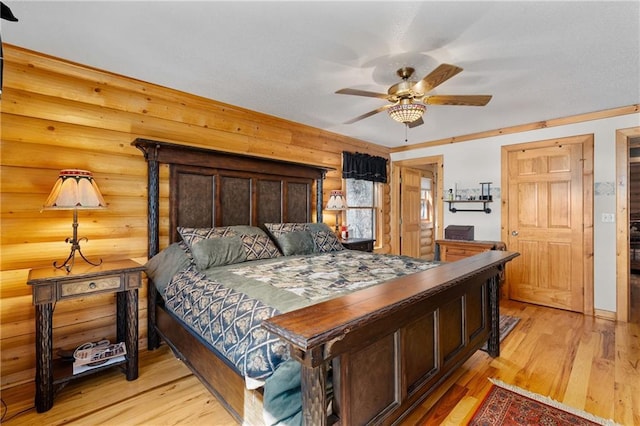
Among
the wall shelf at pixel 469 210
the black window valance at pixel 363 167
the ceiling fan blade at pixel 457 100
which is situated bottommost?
the wall shelf at pixel 469 210

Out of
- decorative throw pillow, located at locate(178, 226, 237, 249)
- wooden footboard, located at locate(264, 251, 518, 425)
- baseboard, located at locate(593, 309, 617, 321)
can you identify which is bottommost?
baseboard, located at locate(593, 309, 617, 321)

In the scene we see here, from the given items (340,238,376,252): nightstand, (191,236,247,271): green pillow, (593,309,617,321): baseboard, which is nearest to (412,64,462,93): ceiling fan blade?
(191,236,247,271): green pillow

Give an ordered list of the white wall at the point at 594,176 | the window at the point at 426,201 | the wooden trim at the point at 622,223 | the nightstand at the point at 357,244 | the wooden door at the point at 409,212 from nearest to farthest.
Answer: the wooden trim at the point at 622,223
the white wall at the point at 594,176
the nightstand at the point at 357,244
the wooden door at the point at 409,212
the window at the point at 426,201

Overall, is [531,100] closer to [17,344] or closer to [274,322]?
[274,322]

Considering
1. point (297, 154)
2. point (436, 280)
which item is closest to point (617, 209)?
point (436, 280)

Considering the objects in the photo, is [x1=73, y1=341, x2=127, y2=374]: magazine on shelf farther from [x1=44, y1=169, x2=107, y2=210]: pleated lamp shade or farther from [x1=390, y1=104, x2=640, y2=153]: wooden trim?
[x1=390, y1=104, x2=640, y2=153]: wooden trim

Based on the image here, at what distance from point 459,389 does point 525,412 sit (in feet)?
1.27

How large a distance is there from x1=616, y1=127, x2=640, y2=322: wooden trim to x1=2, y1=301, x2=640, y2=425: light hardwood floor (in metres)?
0.63

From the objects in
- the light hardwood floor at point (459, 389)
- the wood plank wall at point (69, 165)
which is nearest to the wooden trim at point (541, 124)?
the light hardwood floor at point (459, 389)

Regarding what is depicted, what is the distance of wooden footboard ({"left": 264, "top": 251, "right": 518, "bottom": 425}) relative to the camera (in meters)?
1.14

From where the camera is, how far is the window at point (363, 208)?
4930 millimetres

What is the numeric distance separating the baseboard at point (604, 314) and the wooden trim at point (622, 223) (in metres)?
0.04

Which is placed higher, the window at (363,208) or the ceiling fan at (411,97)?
the ceiling fan at (411,97)

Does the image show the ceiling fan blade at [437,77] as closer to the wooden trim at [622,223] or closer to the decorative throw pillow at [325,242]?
the decorative throw pillow at [325,242]
